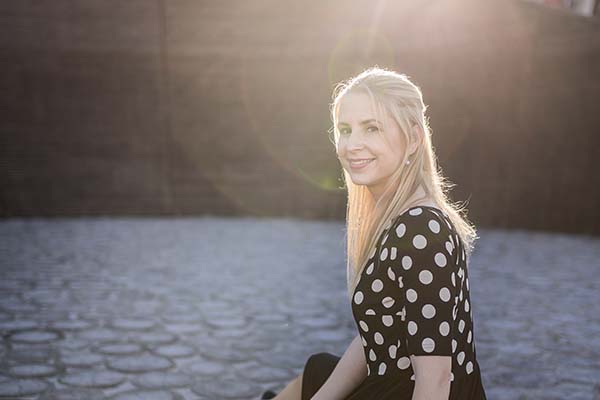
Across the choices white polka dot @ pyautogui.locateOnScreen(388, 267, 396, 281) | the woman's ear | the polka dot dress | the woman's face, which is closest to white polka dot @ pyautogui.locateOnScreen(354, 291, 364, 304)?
the polka dot dress

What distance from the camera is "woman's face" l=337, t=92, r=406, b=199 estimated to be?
6.25 feet

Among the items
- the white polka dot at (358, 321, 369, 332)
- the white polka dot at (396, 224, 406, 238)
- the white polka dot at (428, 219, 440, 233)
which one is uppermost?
the white polka dot at (428, 219, 440, 233)

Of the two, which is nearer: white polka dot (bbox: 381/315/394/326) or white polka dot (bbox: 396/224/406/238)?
white polka dot (bbox: 396/224/406/238)

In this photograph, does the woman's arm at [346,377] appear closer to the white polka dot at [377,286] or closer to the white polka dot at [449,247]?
the white polka dot at [377,286]

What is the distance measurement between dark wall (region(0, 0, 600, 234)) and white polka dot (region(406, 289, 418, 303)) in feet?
37.3

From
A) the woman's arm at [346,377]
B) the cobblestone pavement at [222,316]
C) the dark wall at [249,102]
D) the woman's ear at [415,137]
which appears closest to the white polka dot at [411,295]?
the woman's ear at [415,137]

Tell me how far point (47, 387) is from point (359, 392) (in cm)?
240

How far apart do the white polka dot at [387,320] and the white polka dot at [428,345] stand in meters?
0.24

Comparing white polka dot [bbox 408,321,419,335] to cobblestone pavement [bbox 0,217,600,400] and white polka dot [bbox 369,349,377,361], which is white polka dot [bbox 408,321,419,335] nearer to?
white polka dot [bbox 369,349,377,361]

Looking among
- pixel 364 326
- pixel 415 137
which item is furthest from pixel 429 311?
pixel 415 137

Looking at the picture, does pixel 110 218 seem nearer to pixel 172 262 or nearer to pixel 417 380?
pixel 172 262

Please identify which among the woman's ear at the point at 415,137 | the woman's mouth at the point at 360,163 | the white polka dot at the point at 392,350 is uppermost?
the woman's ear at the point at 415,137

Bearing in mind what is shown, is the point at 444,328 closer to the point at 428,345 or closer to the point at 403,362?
the point at 428,345

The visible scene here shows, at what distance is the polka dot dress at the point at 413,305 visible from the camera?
173cm
